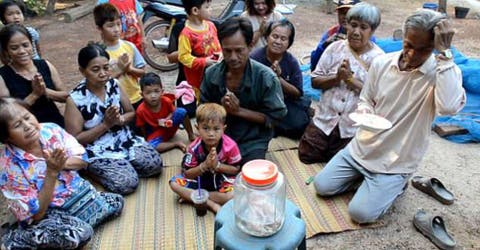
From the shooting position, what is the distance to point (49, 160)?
7.07 feet

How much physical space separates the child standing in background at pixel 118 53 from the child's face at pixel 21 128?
48.3 inches

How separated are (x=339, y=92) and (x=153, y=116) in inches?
59.0

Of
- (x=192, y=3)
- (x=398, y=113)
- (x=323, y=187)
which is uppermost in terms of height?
(x=192, y=3)

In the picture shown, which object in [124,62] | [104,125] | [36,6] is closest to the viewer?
[104,125]

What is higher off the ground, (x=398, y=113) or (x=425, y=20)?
(x=425, y=20)

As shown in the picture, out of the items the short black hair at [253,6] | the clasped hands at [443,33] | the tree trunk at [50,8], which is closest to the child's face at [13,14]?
the short black hair at [253,6]

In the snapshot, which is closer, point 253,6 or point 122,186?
point 122,186

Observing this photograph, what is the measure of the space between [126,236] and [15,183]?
71 cm

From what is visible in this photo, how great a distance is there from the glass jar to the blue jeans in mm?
1165

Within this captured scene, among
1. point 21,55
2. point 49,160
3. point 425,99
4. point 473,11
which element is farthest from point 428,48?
point 473,11

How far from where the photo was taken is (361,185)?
9.28 ft

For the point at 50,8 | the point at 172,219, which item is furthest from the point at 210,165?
the point at 50,8

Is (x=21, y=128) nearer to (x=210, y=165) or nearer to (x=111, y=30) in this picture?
(x=210, y=165)

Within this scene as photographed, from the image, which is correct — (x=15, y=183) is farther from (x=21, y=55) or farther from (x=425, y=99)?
(x=425, y=99)
